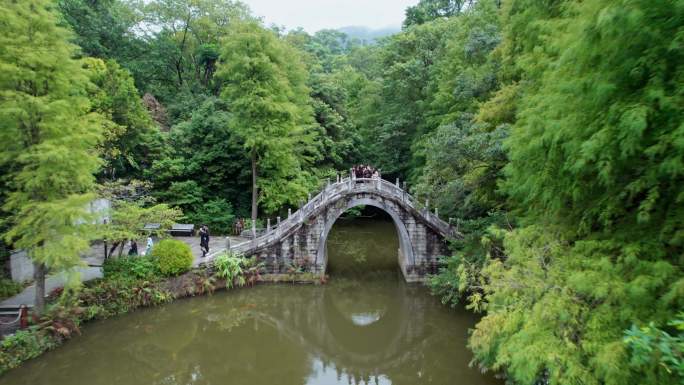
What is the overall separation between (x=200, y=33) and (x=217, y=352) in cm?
2767

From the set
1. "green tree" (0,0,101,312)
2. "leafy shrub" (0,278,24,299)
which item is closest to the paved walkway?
"leafy shrub" (0,278,24,299)

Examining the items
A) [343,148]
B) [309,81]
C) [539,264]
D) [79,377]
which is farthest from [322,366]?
[309,81]

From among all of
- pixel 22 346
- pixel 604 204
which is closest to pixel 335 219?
pixel 22 346

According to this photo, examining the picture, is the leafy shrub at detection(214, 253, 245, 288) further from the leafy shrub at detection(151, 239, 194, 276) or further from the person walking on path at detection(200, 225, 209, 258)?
the leafy shrub at detection(151, 239, 194, 276)

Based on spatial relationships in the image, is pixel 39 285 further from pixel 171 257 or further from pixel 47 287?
pixel 171 257

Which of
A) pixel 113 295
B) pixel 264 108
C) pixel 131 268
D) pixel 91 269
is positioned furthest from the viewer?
pixel 264 108

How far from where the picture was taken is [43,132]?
11.9 meters

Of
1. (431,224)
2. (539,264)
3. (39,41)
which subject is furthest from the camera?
(431,224)

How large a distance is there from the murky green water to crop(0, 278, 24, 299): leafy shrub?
300 cm

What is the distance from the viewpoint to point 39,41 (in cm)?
1151

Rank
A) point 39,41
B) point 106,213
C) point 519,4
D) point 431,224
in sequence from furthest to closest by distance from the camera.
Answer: point 431,224 → point 106,213 → point 519,4 → point 39,41

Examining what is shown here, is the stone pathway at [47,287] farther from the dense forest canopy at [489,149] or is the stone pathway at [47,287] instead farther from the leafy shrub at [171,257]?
the dense forest canopy at [489,149]

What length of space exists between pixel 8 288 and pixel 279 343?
9.42 m

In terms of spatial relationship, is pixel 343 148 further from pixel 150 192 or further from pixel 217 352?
pixel 217 352
